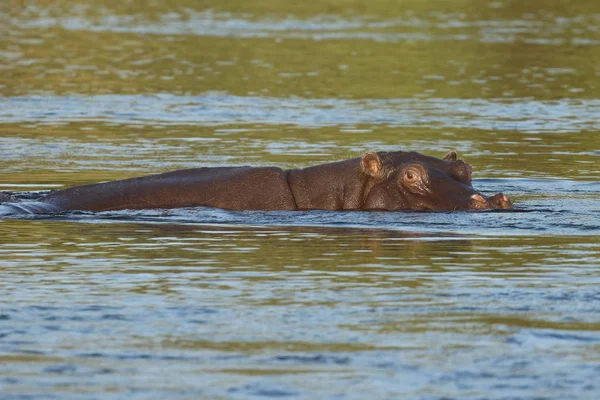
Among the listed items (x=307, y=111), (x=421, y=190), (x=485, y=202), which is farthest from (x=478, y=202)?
(x=307, y=111)

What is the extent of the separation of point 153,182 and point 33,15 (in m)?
35.3

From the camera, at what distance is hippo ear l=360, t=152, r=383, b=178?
12969 millimetres

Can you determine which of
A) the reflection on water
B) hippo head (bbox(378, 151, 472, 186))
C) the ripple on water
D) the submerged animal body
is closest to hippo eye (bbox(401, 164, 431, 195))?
the submerged animal body

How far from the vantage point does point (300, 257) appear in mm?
11047

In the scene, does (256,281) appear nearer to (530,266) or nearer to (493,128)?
(530,266)

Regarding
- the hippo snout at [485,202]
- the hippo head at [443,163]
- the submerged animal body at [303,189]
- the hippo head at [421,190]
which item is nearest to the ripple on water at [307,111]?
the submerged animal body at [303,189]


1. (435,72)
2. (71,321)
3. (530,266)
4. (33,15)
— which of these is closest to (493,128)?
(435,72)

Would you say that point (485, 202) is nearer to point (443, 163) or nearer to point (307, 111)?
point (443, 163)

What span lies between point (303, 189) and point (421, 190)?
1088 millimetres

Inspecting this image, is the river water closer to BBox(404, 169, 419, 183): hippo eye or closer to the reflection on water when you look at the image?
the reflection on water

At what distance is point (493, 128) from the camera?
2170cm

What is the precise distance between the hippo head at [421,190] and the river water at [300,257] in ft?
0.45

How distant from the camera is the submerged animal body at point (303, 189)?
42.4 ft

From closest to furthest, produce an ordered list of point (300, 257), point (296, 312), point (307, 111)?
1. point (296, 312)
2. point (300, 257)
3. point (307, 111)
